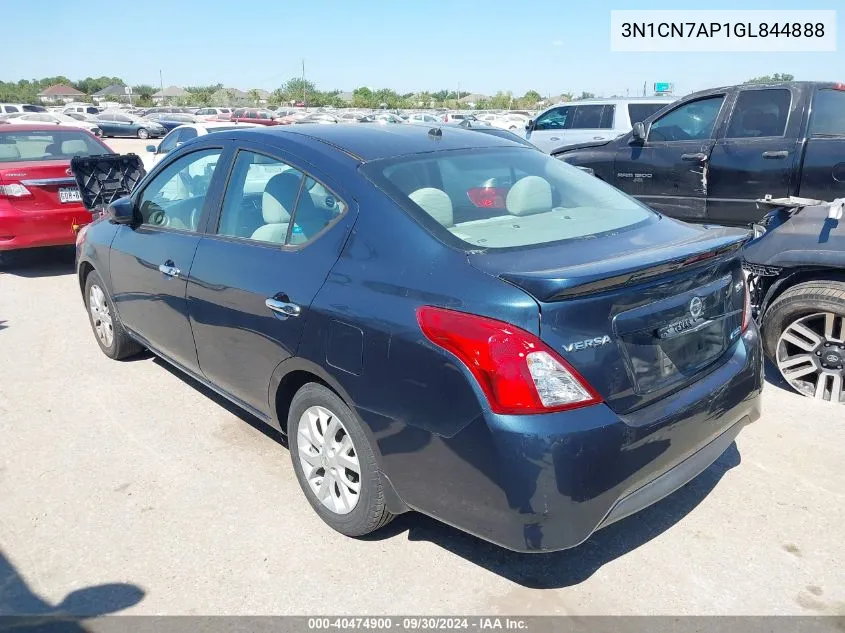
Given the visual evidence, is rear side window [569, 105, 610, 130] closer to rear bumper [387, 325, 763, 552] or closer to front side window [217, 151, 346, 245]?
front side window [217, 151, 346, 245]

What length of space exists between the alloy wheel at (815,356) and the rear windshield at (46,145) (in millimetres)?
7922

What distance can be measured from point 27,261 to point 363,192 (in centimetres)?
783

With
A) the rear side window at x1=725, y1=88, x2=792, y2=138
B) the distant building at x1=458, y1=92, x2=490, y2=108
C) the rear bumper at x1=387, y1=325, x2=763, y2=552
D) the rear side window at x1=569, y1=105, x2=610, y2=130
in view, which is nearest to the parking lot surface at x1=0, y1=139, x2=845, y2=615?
the rear bumper at x1=387, y1=325, x2=763, y2=552

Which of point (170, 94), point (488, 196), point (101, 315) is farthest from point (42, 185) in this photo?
point (170, 94)

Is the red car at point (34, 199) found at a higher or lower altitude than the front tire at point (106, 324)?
higher

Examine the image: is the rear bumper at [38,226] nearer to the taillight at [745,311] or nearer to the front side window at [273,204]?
the front side window at [273,204]

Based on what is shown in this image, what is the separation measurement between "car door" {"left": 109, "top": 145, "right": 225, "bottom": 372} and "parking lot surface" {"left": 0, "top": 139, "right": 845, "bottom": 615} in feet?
1.94

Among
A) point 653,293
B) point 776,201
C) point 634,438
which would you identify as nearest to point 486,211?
point 653,293

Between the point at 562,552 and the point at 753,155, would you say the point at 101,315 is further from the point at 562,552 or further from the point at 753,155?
the point at 753,155

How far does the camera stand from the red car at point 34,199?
7.64m

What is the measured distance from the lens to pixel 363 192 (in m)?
3.05

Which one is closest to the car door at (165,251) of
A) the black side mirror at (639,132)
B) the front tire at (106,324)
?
the front tire at (106,324)

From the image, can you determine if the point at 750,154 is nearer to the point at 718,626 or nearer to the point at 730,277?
the point at 730,277

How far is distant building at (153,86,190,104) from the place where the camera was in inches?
3537
